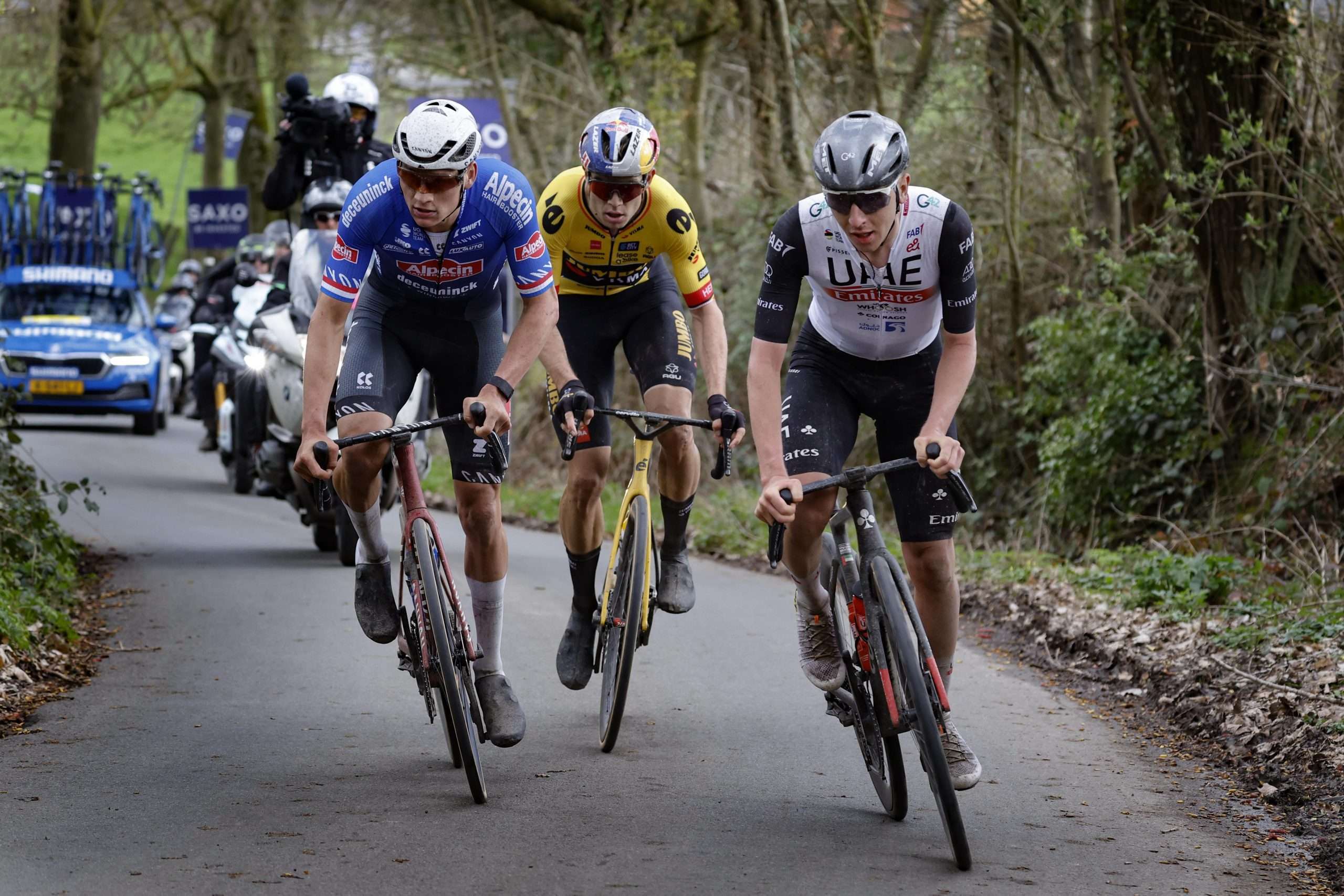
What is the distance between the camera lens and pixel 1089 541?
12883 millimetres

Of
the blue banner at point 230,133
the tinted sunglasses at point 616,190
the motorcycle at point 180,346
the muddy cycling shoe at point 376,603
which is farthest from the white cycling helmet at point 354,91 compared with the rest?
the blue banner at point 230,133

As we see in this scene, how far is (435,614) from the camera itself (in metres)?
5.62

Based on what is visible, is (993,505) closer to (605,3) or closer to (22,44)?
(605,3)

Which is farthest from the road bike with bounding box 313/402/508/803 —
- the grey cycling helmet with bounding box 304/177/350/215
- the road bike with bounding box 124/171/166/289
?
the road bike with bounding box 124/171/166/289

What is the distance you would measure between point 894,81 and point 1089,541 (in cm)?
726

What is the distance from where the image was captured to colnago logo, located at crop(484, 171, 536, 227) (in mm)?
6078

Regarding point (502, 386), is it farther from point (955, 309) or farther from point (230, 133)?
point (230, 133)

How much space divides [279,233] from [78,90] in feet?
61.4

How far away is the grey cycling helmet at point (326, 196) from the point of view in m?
10.8

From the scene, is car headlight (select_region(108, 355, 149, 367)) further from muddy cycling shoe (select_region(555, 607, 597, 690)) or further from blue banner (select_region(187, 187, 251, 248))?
muddy cycling shoe (select_region(555, 607, 597, 690))

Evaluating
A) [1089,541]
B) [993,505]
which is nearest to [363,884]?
[1089,541]

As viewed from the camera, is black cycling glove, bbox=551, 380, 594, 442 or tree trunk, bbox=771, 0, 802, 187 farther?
tree trunk, bbox=771, 0, 802, 187

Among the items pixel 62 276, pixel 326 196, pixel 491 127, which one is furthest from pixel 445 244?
pixel 62 276

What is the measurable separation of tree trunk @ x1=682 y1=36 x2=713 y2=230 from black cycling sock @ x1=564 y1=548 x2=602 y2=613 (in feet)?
39.4
